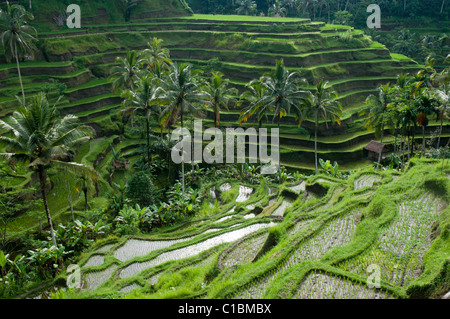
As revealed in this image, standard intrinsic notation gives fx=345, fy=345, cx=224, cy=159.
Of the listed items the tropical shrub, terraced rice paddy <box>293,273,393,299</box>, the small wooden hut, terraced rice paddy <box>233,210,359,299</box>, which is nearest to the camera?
terraced rice paddy <box>293,273,393,299</box>

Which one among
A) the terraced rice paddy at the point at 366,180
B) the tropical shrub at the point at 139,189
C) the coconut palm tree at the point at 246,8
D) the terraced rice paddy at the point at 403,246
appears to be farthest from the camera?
the coconut palm tree at the point at 246,8

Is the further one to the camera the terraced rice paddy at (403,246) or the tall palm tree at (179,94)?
the tall palm tree at (179,94)

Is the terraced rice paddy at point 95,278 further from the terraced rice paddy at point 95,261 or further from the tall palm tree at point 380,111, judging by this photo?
the tall palm tree at point 380,111

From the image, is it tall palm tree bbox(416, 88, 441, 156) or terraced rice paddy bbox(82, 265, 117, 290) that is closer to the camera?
terraced rice paddy bbox(82, 265, 117, 290)

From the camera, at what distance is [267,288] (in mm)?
9633

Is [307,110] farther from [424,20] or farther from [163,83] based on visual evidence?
[424,20]

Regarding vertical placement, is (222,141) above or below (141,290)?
above

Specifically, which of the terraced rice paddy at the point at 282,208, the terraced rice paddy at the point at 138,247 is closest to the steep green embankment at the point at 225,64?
the terraced rice paddy at the point at 282,208

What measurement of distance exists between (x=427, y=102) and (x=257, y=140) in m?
14.2

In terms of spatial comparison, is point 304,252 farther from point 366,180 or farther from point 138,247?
point 366,180

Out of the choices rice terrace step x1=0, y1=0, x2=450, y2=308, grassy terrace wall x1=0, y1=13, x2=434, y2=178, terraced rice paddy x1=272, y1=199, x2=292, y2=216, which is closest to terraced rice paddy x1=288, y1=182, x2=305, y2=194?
rice terrace step x1=0, y1=0, x2=450, y2=308

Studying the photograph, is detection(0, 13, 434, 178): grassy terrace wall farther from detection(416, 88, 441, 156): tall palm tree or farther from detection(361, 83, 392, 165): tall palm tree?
detection(416, 88, 441, 156): tall palm tree

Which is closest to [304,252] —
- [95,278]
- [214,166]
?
[95,278]

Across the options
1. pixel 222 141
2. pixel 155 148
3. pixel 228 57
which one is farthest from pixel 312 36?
pixel 155 148
